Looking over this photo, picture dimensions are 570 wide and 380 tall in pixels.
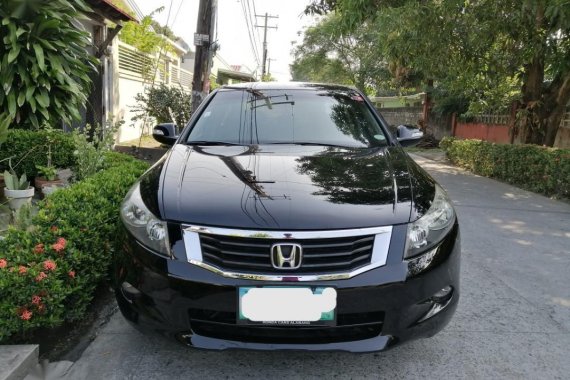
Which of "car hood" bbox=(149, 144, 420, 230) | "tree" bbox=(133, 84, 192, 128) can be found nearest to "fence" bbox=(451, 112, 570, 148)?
"tree" bbox=(133, 84, 192, 128)

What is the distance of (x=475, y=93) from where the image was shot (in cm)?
1273

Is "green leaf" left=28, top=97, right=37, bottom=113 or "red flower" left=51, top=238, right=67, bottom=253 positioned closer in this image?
"red flower" left=51, top=238, right=67, bottom=253

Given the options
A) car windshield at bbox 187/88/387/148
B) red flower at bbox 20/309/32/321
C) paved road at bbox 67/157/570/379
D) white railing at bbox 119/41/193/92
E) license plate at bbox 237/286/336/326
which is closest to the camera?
license plate at bbox 237/286/336/326

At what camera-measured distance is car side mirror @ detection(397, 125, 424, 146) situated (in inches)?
147

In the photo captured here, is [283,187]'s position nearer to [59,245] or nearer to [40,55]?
[59,245]

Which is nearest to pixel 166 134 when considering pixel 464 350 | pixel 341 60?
pixel 464 350

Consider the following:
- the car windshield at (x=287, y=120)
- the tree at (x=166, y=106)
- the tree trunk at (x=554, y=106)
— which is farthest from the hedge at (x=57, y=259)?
the tree trunk at (x=554, y=106)

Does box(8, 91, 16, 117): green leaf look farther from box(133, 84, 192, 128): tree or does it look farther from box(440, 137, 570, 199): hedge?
box(440, 137, 570, 199): hedge

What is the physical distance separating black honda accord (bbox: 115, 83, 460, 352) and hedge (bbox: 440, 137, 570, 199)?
19.1 ft

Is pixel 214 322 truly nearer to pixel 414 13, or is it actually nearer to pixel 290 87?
pixel 290 87

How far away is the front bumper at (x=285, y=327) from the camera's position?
201 cm

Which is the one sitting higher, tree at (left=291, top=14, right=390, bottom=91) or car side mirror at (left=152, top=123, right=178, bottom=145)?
tree at (left=291, top=14, right=390, bottom=91)

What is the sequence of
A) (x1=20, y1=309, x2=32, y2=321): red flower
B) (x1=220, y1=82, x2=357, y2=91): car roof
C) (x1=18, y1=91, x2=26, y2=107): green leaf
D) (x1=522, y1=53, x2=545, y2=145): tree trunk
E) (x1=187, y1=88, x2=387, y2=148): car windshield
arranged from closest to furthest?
(x1=20, y1=309, x2=32, y2=321): red flower < (x1=187, y1=88, x2=387, y2=148): car windshield < (x1=220, y1=82, x2=357, y2=91): car roof < (x1=18, y1=91, x2=26, y2=107): green leaf < (x1=522, y1=53, x2=545, y2=145): tree trunk

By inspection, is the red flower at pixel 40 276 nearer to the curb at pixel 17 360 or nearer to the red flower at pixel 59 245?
the red flower at pixel 59 245
